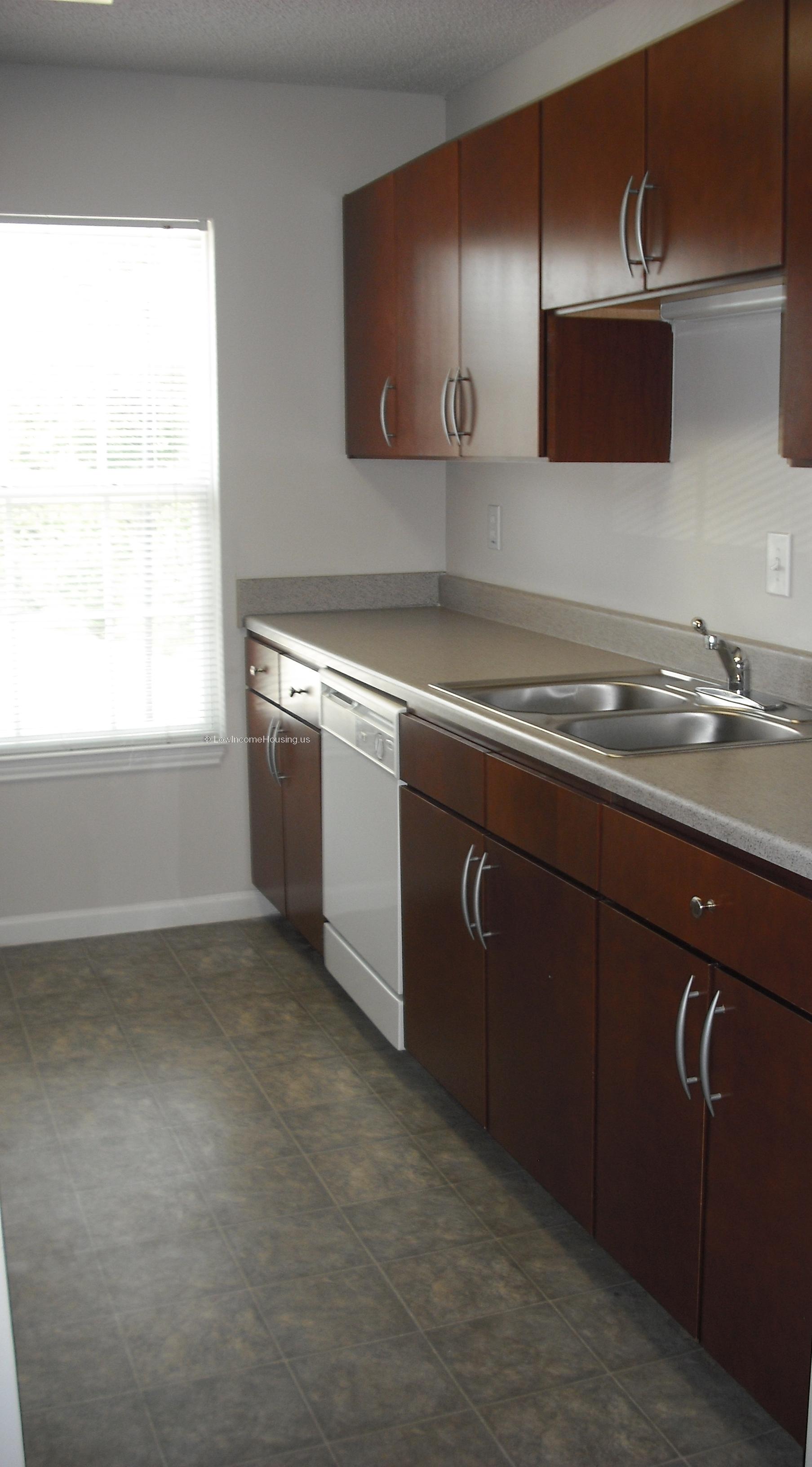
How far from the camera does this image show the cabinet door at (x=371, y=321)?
148 inches

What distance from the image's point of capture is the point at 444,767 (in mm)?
2715

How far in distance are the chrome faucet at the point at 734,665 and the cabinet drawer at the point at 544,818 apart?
21.1 inches

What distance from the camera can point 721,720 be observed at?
8.48 ft

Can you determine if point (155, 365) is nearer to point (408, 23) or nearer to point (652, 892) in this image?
point (408, 23)

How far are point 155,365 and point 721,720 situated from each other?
2.23m

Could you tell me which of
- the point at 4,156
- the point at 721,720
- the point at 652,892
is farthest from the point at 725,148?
the point at 4,156

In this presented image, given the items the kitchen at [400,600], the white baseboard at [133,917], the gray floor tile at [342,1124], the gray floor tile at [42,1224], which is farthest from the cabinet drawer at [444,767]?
the white baseboard at [133,917]

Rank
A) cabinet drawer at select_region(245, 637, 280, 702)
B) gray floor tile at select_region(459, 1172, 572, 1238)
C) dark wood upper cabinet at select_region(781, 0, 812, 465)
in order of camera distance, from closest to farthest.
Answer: dark wood upper cabinet at select_region(781, 0, 812, 465) < gray floor tile at select_region(459, 1172, 572, 1238) < cabinet drawer at select_region(245, 637, 280, 702)

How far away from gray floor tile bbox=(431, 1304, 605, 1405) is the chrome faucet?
1.20m

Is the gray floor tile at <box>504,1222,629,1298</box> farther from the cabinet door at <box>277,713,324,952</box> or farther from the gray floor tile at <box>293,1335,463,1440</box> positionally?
the cabinet door at <box>277,713,324,952</box>

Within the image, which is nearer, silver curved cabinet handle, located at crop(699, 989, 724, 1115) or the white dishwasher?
silver curved cabinet handle, located at crop(699, 989, 724, 1115)

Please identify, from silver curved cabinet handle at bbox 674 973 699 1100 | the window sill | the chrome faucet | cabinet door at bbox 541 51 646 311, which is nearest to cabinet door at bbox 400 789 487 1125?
the chrome faucet

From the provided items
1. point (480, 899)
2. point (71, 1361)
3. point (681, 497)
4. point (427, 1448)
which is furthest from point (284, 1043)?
point (681, 497)

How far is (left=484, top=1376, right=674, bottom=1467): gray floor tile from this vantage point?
6.31 feet
